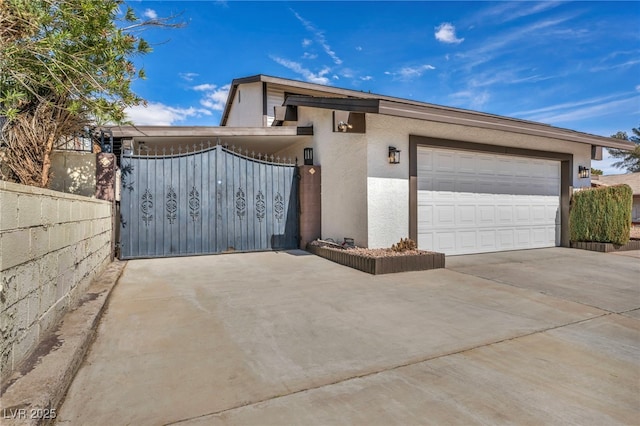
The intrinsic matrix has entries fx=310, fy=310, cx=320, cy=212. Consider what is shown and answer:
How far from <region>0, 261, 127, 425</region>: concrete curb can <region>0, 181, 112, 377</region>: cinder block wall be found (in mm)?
74

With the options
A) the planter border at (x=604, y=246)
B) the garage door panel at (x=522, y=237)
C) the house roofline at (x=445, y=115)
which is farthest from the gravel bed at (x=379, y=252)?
the planter border at (x=604, y=246)

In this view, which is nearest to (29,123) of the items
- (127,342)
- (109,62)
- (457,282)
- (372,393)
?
(109,62)

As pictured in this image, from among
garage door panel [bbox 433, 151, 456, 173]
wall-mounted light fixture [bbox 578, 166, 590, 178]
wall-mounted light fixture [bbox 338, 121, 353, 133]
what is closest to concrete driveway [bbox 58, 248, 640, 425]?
wall-mounted light fixture [bbox 338, 121, 353, 133]

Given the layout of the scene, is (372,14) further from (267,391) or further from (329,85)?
(267,391)

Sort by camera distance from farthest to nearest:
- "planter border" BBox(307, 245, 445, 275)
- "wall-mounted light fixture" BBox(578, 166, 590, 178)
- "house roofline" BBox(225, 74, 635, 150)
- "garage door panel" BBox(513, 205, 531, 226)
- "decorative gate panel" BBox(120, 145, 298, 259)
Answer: "wall-mounted light fixture" BBox(578, 166, 590, 178) < "garage door panel" BBox(513, 205, 531, 226) < "decorative gate panel" BBox(120, 145, 298, 259) < "house roofline" BBox(225, 74, 635, 150) < "planter border" BBox(307, 245, 445, 275)

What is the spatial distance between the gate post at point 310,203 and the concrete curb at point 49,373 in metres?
4.82

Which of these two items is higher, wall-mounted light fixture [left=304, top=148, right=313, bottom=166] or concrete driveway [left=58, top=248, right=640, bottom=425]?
wall-mounted light fixture [left=304, top=148, right=313, bottom=166]

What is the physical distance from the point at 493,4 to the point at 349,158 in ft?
17.8

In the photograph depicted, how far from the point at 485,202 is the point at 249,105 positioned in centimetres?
918

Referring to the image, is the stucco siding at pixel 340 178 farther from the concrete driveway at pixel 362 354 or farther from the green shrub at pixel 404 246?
the concrete driveway at pixel 362 354

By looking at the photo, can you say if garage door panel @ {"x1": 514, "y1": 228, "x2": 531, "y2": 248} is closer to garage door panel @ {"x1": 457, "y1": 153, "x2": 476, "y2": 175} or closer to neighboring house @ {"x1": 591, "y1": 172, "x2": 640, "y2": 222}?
garage door panel @ {"x1": 457, "y1": 153, "x2": 476, "y2": 175}

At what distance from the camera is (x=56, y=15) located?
11.2 feet

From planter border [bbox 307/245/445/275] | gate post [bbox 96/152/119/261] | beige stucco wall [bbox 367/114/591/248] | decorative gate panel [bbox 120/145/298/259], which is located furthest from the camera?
decorative gate panel [bbox 120/145/298/259]

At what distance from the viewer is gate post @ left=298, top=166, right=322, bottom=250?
7441 millimetres
